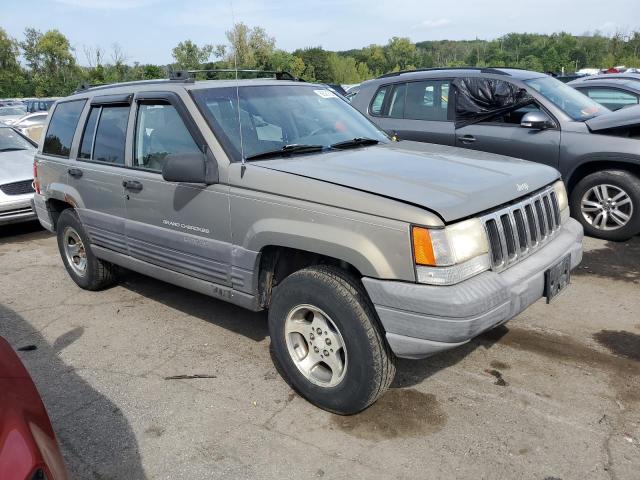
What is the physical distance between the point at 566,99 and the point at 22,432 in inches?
265

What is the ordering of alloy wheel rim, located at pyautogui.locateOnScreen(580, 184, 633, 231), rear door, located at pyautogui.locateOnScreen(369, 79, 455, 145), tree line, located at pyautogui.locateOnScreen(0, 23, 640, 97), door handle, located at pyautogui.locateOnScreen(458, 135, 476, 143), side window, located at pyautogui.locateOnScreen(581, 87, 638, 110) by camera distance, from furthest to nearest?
tree line, located at pyautogui.locateOnScreen(0, 23, 640, 97), side window, located at pyautogui.locateOnScreen(581, 87, 638, 110), rear door, located at pyautogui.locateOnScreen(369, 79, 455, 145), door handle, located at pyautogui.locateOnScreen(458, 135, 476, 143), alloy wheel rim, located at pyautogui.locateOnScreen(580, 184, 633, 231)

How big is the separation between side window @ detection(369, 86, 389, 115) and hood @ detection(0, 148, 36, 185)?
492 cm

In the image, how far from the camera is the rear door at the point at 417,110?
7.09 metres

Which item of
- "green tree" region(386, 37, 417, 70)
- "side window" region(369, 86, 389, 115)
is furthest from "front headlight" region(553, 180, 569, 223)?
"green tree" region(386, 37, 417, 70)

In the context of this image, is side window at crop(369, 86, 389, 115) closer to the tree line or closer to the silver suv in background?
the silver suv in background

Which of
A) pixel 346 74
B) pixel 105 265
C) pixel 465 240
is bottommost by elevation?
pixel 105 265

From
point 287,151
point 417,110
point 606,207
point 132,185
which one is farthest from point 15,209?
point 606,207

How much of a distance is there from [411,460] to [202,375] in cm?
154

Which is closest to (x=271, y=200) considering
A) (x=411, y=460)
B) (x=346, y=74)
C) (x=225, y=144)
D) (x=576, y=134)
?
(x=225, y=144)

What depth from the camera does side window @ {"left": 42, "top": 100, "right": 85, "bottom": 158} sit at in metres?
5.15

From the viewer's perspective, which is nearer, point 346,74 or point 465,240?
point 465,240

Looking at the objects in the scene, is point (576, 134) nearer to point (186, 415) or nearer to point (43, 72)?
point (186, 415)

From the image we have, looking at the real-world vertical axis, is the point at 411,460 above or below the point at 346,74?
below

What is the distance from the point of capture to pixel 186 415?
3.29 m
